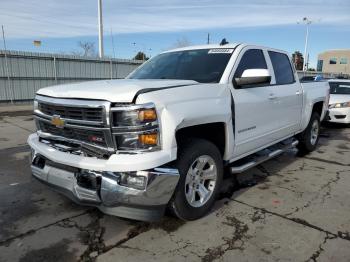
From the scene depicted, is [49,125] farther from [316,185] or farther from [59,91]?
[316,185]

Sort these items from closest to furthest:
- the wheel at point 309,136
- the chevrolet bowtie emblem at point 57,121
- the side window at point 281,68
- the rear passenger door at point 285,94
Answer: the chevrolet bowtie emblem at point 57,121 < the rear passenger door at point 285,94 < the side window at point 281,68 < the wheel at point 309,136

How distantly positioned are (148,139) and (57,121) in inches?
41.3

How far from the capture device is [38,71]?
1675 cm

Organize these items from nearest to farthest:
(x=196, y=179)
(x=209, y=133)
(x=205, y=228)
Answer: (x=205, y=228)
(x=196, y=179)
(x=209, y=133)

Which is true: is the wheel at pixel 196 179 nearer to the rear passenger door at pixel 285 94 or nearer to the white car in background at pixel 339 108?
the rear passenger door at pixel 285 94

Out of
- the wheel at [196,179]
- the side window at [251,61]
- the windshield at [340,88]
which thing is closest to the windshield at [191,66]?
the side window at [251,61]

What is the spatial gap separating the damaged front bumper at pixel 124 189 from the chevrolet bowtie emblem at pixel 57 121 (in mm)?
323

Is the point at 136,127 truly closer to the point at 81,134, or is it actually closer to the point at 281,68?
the point at 81,134

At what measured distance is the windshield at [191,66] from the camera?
4.19 metres

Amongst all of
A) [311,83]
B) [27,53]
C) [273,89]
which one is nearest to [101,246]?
[273,89]

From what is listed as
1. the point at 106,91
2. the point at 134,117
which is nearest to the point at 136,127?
the point at 134,117

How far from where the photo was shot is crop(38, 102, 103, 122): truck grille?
3041 mm

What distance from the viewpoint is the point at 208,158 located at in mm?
3713

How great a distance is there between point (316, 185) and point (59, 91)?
151 inches
